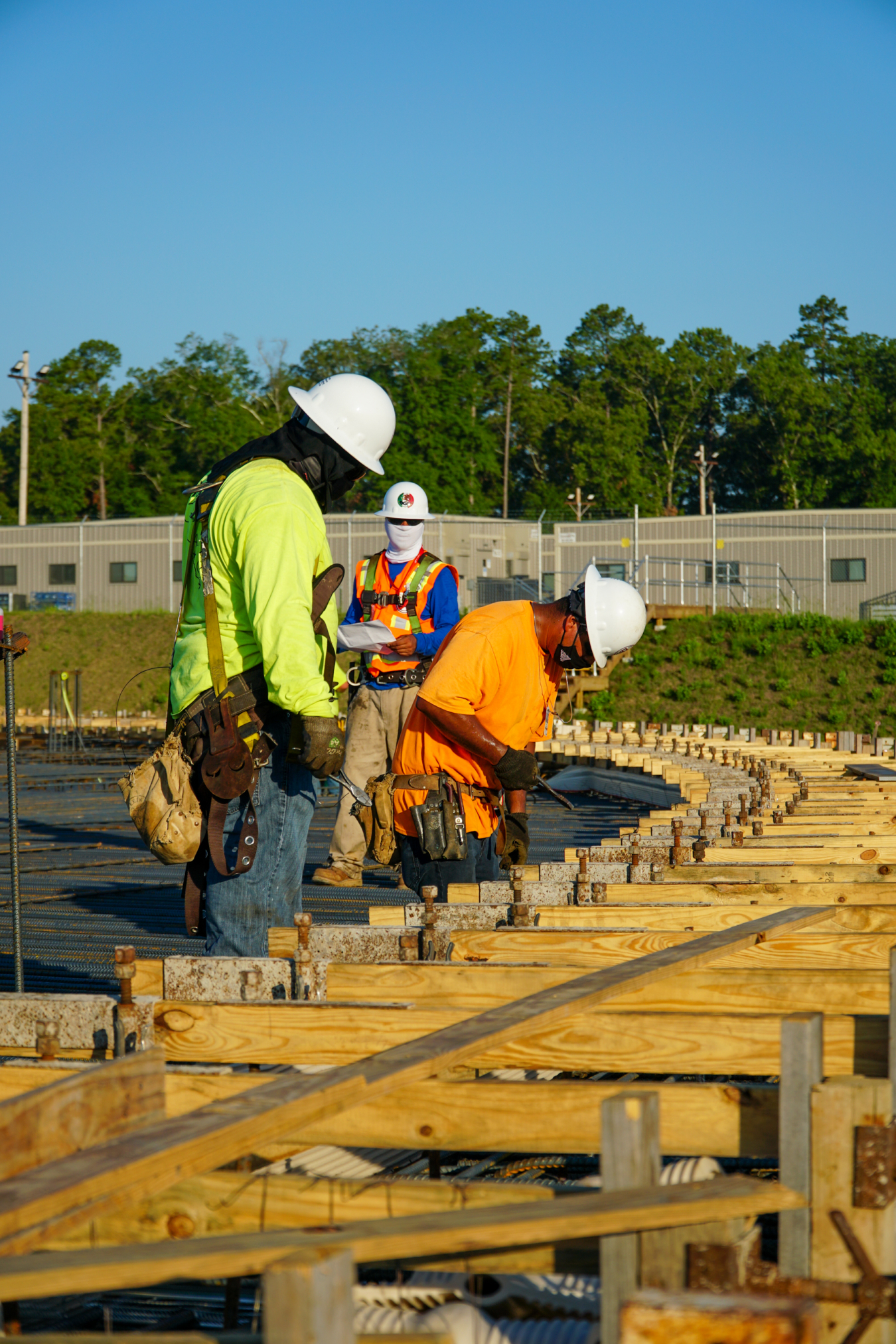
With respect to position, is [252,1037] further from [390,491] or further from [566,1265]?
[390,491]

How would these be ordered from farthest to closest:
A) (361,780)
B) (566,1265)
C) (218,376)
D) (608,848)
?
(218,376) < (361,780) < (608,848) < (566,1265)

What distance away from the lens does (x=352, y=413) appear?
4.29 meters

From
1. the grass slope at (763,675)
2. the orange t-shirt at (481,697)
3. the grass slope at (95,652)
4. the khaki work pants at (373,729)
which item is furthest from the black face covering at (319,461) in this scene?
the grass slope at (95,652)

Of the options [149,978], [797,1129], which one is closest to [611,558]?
[149,978]

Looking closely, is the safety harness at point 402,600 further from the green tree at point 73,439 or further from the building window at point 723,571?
the green tree at point 73,439

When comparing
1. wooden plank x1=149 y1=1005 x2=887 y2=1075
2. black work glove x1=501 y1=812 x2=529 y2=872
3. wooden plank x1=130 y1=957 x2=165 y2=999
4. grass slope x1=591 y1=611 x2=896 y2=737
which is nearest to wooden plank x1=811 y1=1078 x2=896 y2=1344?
wooden plank x1=149 y1=1005 x2=887 y2=1075

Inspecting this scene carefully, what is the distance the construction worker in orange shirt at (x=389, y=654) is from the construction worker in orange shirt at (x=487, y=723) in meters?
2.06

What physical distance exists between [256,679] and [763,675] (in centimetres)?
2310

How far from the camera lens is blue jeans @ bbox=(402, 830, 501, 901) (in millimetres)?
5320

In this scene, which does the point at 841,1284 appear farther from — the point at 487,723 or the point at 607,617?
the point at 607,617

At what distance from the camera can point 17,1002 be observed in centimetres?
316

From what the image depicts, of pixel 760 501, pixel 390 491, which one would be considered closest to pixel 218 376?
pixel 760 501

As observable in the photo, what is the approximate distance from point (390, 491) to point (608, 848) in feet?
11.2

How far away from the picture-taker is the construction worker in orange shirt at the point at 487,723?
512cm
